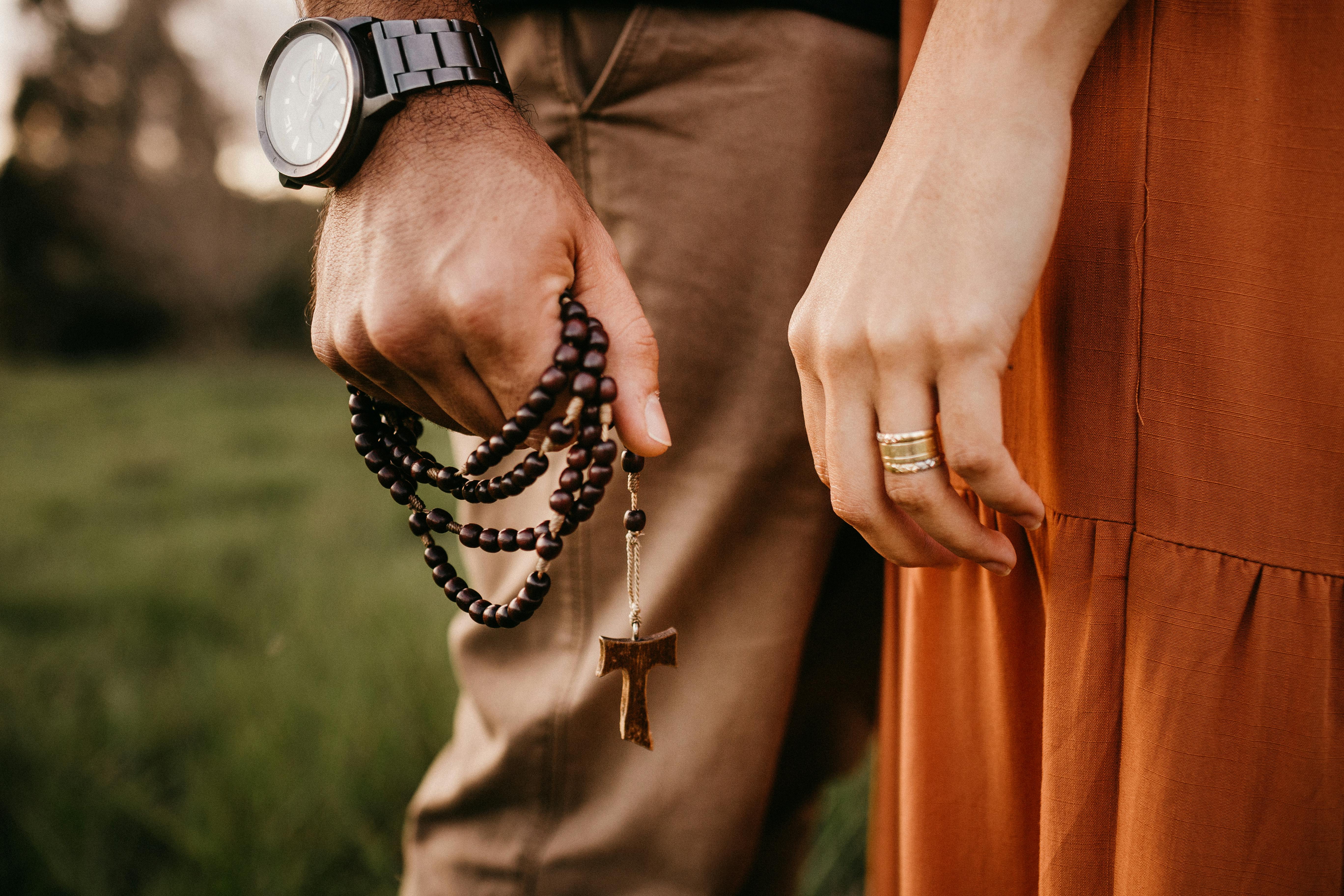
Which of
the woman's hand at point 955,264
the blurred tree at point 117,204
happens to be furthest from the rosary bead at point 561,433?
the blurred tree at point 117,204

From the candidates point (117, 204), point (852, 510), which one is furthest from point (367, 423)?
point (117, 204)

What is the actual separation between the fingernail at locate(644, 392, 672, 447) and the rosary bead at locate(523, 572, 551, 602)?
0.67ft

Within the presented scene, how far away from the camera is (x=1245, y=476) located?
2.29 ft

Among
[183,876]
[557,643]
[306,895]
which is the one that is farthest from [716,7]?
[183,876]

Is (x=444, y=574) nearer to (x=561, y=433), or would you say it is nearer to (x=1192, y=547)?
(x=561, y=433)

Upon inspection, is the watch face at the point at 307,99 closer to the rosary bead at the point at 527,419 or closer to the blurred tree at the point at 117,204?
the rosary bead at the point at 527,419

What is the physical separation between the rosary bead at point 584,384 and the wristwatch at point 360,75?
36 centimetres

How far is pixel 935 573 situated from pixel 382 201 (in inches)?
29.6

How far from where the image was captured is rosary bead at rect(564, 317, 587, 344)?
0.79 metres

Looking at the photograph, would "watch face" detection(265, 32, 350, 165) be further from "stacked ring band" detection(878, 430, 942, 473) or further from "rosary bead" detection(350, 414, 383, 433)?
"stacked ring band" detection(878, 430, 942, 473)

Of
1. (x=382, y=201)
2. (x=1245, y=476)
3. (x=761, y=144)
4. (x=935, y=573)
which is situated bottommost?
(x=935, y=573)

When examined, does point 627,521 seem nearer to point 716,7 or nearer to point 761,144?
point 761,144

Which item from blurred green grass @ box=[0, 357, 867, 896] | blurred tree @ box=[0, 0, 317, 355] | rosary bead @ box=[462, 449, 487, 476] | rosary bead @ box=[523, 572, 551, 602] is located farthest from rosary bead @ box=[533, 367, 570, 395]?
blurred tree @ box=[0, 0, 317, 355]

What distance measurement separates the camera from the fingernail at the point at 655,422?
84 centimetres
